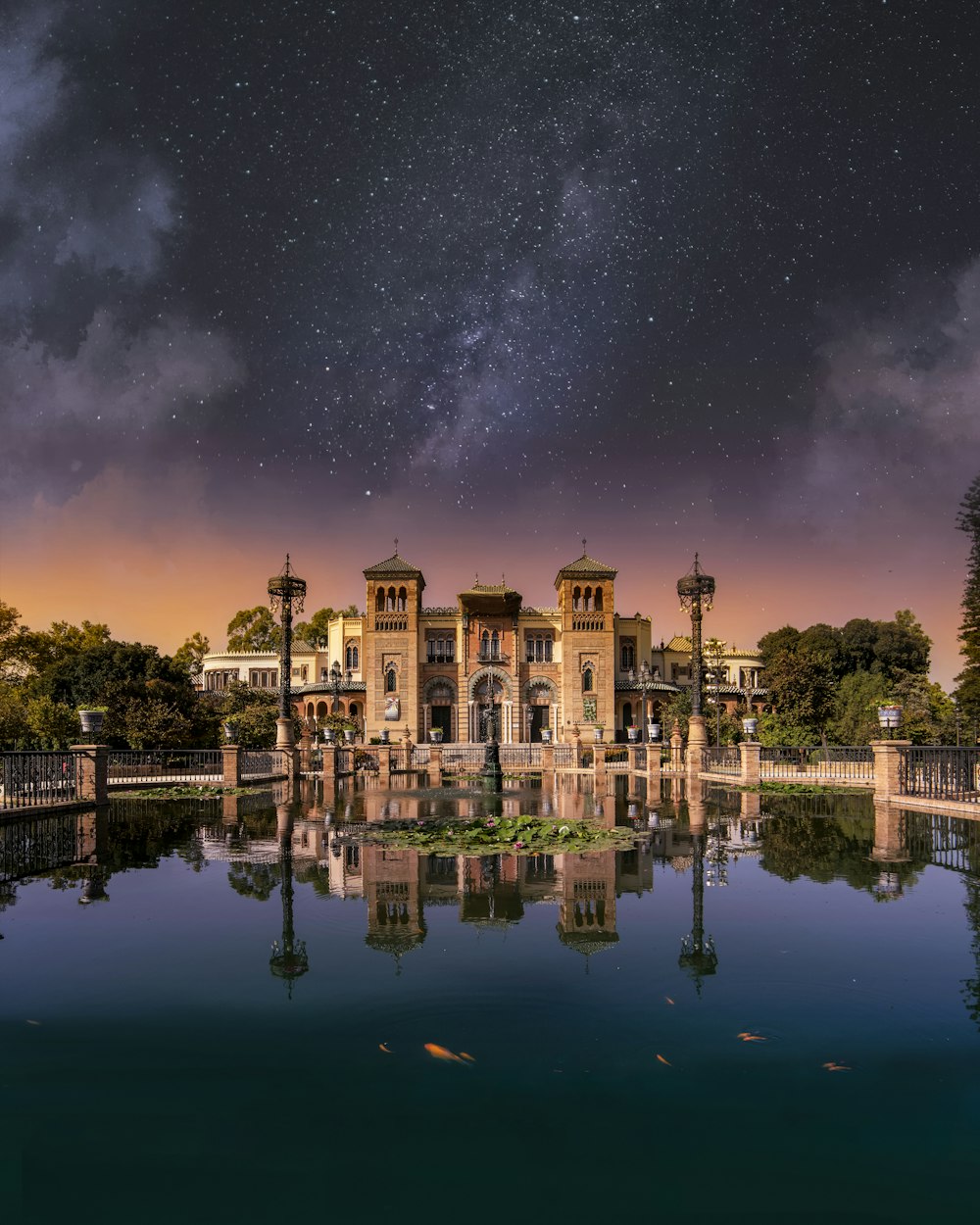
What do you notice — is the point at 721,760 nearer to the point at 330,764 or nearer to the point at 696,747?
the point at 696,747

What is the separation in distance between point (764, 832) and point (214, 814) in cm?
1084

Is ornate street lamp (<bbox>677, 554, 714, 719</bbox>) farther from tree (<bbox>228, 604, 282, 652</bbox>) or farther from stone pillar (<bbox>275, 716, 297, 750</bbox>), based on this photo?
tree (<bbox>228, 604, 282, 652</bbox>)

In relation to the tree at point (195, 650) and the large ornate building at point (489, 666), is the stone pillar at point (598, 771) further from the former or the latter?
the tree at point (195, 650)

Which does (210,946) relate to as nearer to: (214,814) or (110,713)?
(214,814)

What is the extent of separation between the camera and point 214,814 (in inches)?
665

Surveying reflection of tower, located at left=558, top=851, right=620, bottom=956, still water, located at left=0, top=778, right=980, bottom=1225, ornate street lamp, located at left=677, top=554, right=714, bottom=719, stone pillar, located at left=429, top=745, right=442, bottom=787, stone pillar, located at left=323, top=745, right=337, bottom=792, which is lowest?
stone pillar, located at left=429, top=745, right=442, bottom=787

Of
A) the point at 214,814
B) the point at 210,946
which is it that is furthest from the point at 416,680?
the point at 210,946

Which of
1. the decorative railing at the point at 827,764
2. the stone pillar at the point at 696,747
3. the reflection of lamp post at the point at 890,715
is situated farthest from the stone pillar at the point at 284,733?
the reflection of lamp post at the point at 890,715

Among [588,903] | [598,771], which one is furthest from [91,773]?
[598,771]

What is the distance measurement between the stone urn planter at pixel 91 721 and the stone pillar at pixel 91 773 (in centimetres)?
50

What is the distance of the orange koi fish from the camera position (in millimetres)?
4313

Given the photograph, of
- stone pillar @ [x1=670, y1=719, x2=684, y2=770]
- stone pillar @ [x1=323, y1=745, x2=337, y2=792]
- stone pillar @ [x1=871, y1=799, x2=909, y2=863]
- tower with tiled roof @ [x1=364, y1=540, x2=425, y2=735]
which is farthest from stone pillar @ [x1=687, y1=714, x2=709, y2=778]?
tower with tiled roof @ [x1=364, y1=540, x2=425, y2=735]

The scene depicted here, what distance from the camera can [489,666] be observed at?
6481cm

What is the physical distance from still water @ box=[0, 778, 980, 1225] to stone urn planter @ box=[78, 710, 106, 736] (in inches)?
386
